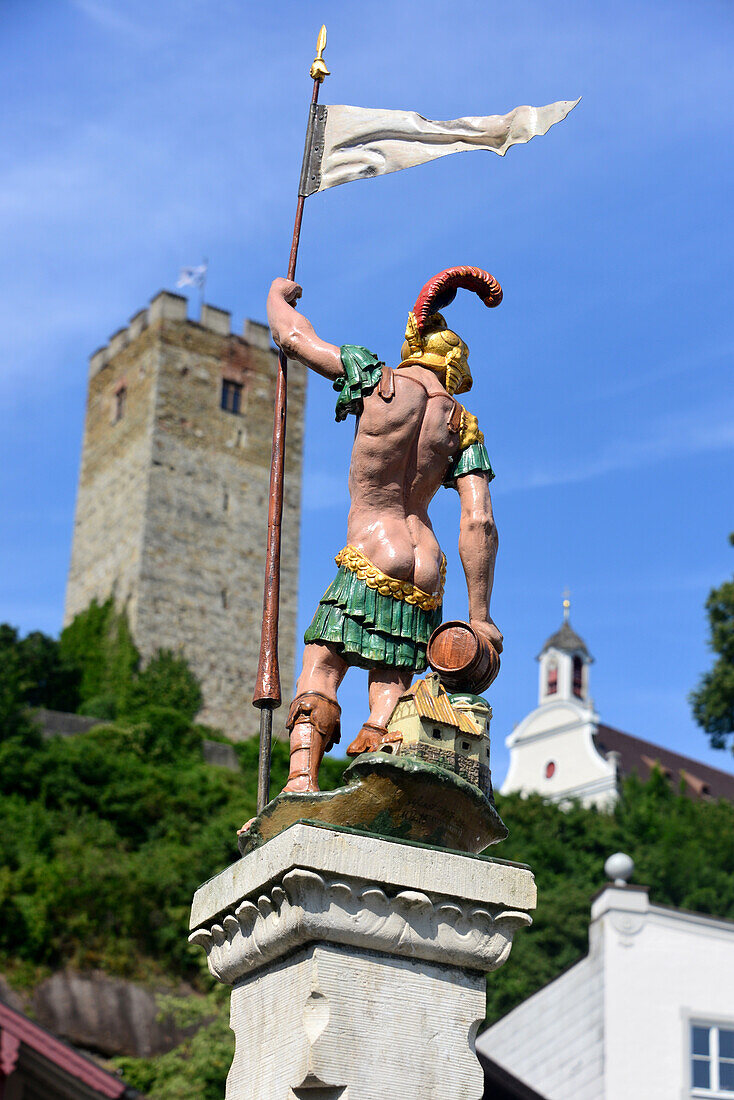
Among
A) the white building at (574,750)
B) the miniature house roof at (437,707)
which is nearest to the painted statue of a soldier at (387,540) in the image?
the miniature house roof at (437,707)

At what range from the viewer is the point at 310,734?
550cm

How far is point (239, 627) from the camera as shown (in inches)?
2242

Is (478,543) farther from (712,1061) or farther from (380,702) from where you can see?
(712,1061)

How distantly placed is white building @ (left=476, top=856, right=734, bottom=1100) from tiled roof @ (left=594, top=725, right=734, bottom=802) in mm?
42860

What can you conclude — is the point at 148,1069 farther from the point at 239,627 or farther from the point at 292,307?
the point at 239,627

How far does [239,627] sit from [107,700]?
898cm

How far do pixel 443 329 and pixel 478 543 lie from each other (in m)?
0.85

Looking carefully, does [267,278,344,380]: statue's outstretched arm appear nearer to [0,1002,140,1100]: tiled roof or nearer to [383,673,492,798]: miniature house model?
[383,673,492,798]: miniature house model

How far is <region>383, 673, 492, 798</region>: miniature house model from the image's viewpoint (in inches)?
196

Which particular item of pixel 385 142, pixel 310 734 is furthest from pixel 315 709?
pixel 385 142

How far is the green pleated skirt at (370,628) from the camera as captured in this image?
18.2ft

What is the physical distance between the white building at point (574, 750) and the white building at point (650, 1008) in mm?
38984

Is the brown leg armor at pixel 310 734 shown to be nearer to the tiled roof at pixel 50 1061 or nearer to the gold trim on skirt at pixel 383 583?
the gold trim on skirt at pixel 383 583

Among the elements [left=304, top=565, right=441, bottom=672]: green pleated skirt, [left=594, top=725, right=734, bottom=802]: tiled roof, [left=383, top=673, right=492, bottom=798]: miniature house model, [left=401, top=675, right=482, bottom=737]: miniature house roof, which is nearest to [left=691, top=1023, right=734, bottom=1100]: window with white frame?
[left=304, top=565, right=441, bottom=672]: green pleated skirt
